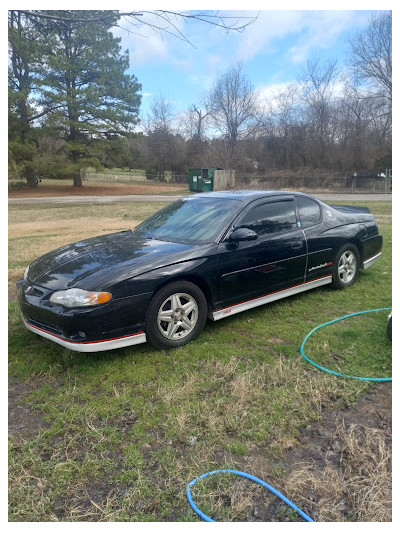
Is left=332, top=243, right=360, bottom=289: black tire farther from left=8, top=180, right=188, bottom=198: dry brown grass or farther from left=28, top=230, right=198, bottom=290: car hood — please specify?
left=8, top=180, right=188, bottom=198: dry brown grass

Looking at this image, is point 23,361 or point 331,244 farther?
point 331,244

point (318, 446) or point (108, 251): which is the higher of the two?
point (108, 251)

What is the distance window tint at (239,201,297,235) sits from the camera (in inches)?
168

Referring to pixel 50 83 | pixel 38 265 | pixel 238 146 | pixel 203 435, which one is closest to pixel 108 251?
pixel 38 265

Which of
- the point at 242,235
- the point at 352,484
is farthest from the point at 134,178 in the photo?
the point at 352,484

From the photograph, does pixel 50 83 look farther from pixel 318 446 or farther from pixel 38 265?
pixel 318 446

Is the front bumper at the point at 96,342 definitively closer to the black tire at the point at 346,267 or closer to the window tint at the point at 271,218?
the window tint at the point at 271,218

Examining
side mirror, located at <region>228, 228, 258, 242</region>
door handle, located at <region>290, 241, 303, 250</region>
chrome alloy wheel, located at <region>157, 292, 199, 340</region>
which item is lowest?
chrome alloy wheel, located at <region>157, 292, 199, 340</region>

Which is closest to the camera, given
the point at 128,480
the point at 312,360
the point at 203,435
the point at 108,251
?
the point at 128,480

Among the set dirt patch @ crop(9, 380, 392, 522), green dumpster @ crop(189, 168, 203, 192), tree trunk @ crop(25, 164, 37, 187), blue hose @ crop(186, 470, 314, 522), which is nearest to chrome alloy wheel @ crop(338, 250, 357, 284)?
dirt patch @ crop(9, 380, 392, 522)

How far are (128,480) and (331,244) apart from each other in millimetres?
3921

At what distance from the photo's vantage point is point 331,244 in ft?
16.5

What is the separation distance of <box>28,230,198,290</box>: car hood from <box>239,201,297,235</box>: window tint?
2.91ft

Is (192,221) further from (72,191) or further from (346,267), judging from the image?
(72,191)
